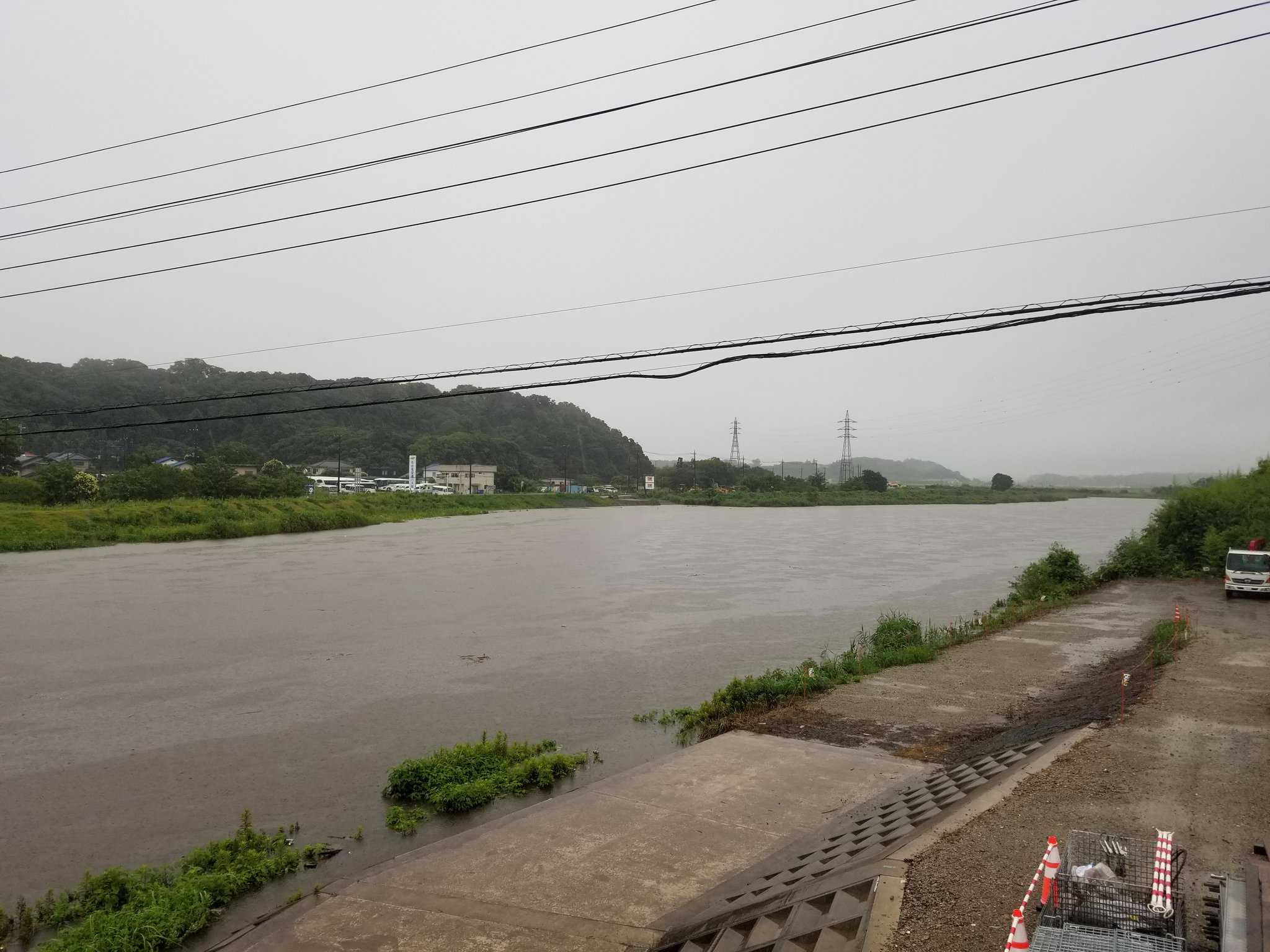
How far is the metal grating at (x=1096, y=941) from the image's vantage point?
3.52 meters

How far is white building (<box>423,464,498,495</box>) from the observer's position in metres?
83.1

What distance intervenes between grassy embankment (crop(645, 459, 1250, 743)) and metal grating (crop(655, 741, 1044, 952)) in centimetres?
381

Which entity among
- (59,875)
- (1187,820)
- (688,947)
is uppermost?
(1187,820)

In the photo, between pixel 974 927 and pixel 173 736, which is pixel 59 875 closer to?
pixel 173 736

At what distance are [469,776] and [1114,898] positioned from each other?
20.1 feet

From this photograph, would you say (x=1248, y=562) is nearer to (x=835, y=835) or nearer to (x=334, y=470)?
(x=835, y=835)

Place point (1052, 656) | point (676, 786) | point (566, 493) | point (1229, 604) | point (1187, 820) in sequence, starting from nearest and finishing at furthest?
point (1187, 820)
point (676, 786)
point (1052, 656)
point (1229, 604)
point (566, 493)

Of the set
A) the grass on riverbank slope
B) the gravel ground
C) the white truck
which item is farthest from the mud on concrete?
the grass on riverbank slope

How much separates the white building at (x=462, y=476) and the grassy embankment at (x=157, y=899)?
75.8 m

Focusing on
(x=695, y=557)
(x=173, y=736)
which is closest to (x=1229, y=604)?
(x=695, y=557)

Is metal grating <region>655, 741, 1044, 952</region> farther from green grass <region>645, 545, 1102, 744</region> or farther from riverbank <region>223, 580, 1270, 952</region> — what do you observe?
green grass <region>645, 545, 1102, 744</region>

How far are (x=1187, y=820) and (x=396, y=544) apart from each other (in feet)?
107

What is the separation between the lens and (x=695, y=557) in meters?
32.4

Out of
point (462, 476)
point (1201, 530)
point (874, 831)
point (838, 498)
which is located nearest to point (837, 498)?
point (838, 498)
